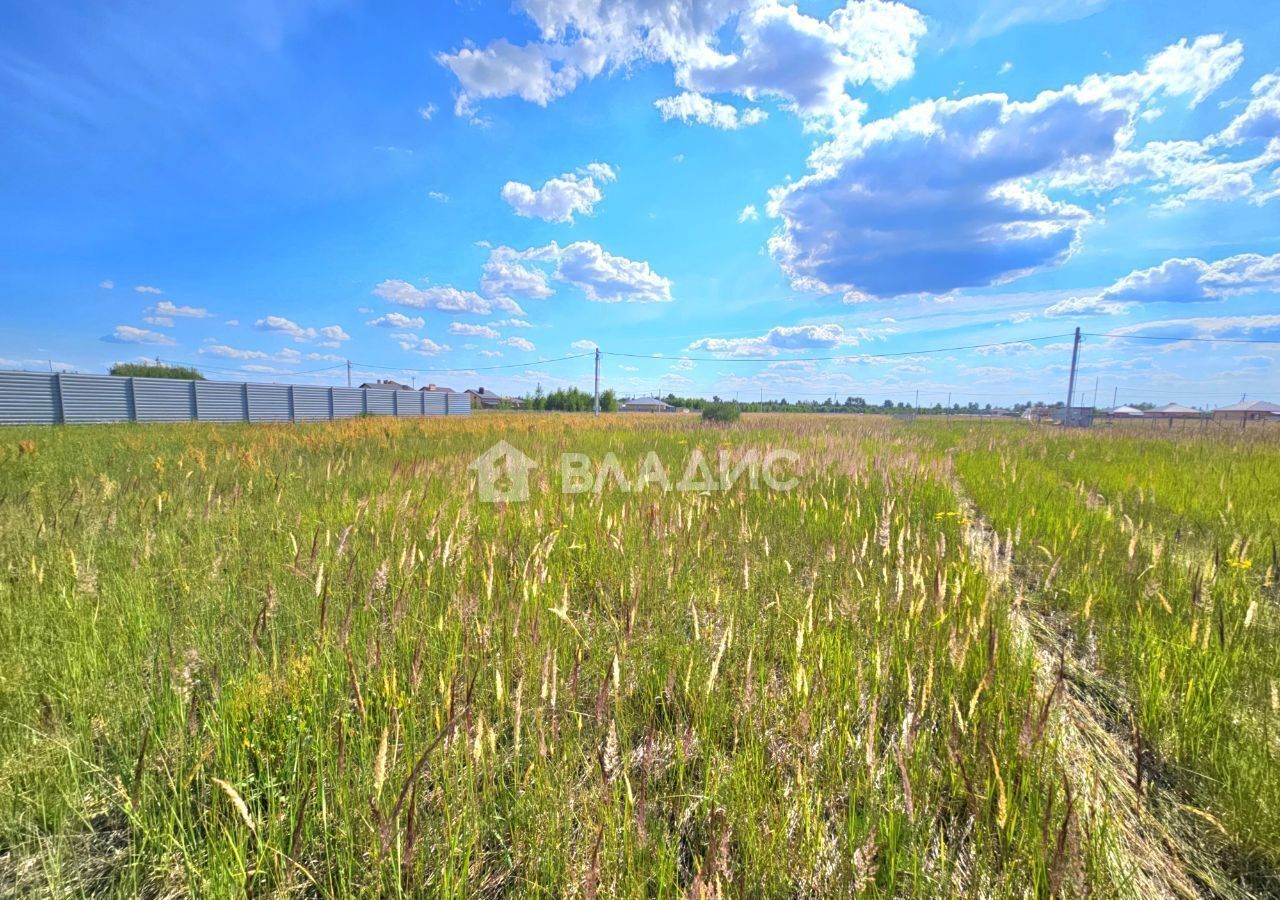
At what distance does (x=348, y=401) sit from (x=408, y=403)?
16.7 feet

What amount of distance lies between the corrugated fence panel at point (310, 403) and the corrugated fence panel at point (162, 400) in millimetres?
5117

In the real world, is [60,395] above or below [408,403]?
below

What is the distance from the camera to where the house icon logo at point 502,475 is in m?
4.25

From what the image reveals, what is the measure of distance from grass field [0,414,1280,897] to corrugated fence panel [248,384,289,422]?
30.2 metres

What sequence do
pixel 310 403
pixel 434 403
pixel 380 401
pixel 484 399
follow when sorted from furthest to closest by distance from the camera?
pixel 484 399 < pixel 434 403 < pixel 380 401 < pixel 310 403

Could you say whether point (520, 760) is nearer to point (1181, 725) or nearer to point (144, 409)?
point (1181, 725)

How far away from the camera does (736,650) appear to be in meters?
1.97

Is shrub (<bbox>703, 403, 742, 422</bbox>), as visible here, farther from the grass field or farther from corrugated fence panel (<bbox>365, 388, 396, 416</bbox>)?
corrugated fence panel (<bbox>365, 388, 396, 416</bbox>)

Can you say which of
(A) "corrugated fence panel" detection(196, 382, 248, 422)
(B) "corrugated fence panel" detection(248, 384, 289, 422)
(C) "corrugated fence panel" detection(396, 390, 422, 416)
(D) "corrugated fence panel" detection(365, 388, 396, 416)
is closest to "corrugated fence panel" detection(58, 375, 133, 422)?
(A) "corrugated fence panel" detection(196, 382, 248, 422)

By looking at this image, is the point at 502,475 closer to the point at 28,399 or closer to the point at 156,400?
the point at 28,399

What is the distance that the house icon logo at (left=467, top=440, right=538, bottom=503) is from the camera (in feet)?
13.9

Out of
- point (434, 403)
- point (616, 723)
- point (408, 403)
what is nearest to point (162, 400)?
point (408, 403)

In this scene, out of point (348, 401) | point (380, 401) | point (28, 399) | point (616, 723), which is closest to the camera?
point (616, 723)

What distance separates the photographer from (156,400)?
76.7 ft
